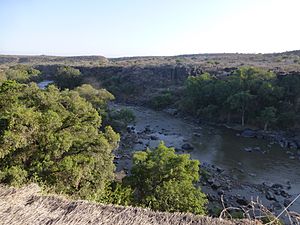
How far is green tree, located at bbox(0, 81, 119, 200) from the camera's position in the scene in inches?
559

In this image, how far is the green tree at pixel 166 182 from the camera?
53.1 feet

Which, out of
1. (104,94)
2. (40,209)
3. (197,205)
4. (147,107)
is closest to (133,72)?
(147,107)

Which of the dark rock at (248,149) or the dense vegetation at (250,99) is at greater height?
the dense vegetation at (250,99)

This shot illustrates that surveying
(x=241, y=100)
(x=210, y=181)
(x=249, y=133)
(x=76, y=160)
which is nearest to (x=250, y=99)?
(x=241, y=100)

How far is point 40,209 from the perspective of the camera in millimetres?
6805

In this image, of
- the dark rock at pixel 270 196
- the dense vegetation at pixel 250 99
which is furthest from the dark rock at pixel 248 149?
the dark rock at pixel 270 196

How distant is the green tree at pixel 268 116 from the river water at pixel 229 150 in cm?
327

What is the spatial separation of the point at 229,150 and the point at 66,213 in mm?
28108

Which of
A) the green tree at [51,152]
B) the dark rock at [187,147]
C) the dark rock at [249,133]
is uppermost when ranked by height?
the green tree at [51,152]

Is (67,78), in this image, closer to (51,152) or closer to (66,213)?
(51,152)

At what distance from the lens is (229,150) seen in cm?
3325

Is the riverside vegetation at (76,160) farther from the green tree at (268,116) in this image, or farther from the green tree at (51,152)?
the green tree at (268,116)

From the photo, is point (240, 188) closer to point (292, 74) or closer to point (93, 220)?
point (93, 220)

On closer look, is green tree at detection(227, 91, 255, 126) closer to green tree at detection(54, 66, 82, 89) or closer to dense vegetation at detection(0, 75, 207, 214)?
dense vegetation at detection(0, 75, 207, 214)
